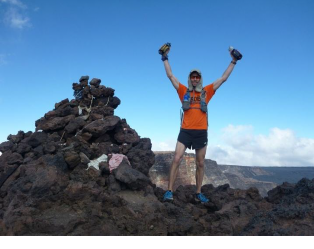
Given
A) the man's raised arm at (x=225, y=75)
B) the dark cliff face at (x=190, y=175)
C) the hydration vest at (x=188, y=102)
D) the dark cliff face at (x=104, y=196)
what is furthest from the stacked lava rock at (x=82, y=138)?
the dark cliff face at (x=190, y=175)

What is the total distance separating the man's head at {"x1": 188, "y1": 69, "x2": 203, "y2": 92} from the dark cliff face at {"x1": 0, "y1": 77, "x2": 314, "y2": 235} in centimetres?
239

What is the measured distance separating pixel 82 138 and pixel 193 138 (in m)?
3.69

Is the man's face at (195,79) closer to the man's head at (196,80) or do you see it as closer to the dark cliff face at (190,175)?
the man's head at (196,80)

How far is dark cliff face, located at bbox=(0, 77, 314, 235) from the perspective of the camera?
15.4 ft

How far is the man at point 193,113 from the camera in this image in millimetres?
6512

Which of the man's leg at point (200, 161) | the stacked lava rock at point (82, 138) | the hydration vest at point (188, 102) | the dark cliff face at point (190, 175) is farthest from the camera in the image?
the dark cliff face at point (190, 175)

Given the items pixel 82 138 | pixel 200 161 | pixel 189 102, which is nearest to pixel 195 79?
pixel 189 102

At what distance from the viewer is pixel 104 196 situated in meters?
5.67

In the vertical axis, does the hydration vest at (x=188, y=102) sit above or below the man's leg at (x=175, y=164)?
above

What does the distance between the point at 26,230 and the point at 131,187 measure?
252cm

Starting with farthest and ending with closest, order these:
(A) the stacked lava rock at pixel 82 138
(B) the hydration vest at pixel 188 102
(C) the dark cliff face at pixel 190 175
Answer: (C) the dark cliff face at pixel 190 175
(A) the stacked lava rock at pixel 82 138
(B) the hydration vest at pixel 188 102

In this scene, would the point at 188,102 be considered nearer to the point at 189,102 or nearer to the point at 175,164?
the point at 189,102

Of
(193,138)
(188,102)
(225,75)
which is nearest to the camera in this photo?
(188,102)

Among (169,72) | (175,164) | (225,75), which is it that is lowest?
(175,164)
